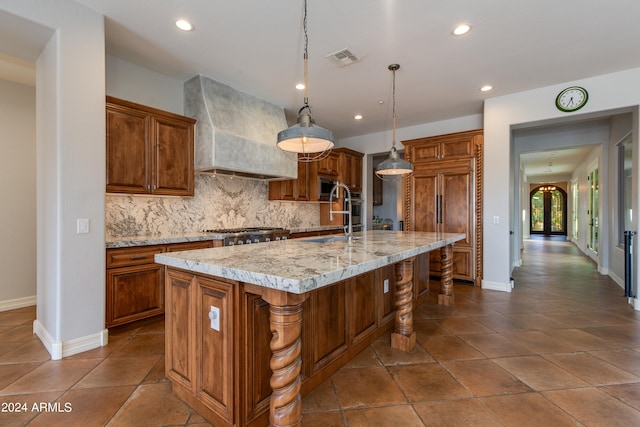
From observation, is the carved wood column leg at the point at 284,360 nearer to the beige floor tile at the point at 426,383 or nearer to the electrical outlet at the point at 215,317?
the electrical outlet at the point at 215,317

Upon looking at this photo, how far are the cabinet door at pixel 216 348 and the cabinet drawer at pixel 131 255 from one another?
5.24 ft

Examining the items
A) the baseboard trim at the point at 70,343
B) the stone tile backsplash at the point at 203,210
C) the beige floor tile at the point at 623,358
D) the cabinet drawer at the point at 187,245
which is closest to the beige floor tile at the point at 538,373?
the beige floor tile at the point at 623,358

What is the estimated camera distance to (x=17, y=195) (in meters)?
3.44

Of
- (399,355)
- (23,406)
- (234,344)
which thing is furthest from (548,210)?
(23,406)

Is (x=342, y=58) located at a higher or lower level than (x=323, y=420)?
higher

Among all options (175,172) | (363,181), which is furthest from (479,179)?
(175,172)

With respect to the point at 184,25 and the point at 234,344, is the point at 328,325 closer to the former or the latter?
the point at 234,344

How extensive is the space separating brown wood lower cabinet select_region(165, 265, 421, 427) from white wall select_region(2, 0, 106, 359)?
1.14 meters

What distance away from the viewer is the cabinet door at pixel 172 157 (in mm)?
3191

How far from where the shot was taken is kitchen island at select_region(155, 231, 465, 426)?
1.26 m

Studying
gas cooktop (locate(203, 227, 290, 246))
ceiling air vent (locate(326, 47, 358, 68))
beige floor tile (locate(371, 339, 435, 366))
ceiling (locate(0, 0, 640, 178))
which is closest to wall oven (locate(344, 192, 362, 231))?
gas cooktop (locate(203, 227, 290, 246))

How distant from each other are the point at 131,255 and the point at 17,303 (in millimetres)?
2025

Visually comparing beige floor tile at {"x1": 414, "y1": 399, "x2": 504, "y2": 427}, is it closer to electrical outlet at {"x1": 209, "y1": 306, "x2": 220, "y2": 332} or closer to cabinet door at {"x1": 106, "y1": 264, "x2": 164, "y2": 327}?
electrical outlet at {"x1": 209, "y1": 306, "x2": 220, "y2": 332}

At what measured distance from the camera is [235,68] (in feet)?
10.9
